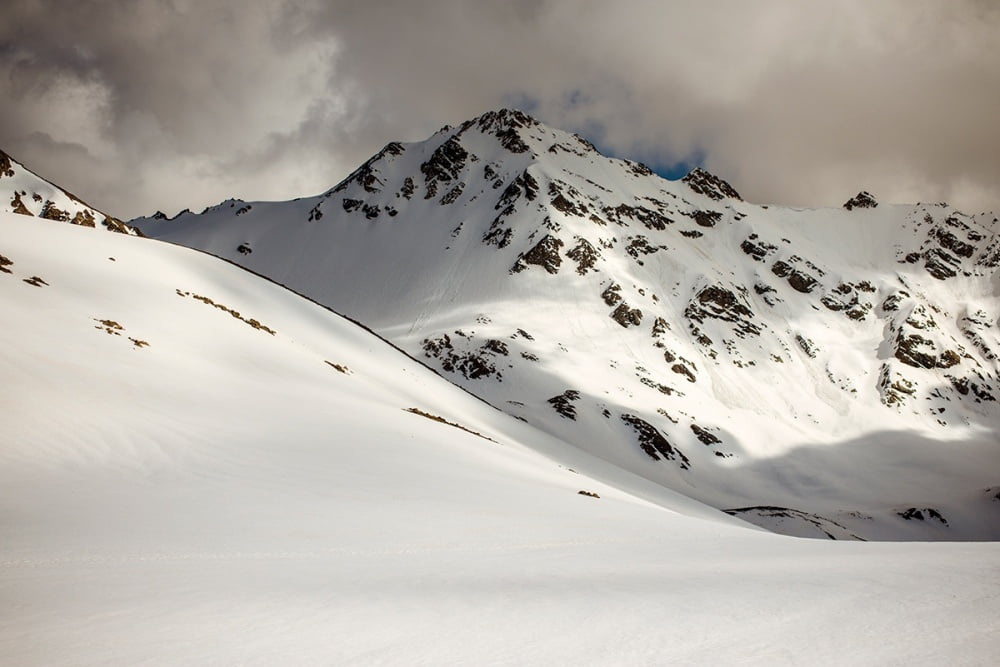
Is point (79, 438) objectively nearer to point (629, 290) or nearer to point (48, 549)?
point (48, 549)

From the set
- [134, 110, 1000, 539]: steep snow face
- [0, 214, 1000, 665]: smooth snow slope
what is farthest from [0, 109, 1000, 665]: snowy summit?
[134, 110, 1000, 539]: steep snow face

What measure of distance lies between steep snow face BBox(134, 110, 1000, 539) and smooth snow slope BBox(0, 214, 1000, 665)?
55426 millimetres

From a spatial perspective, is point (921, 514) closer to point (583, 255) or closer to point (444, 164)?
point (583, 255)

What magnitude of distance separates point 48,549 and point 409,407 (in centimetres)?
2128

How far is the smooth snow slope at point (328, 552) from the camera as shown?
184 inches

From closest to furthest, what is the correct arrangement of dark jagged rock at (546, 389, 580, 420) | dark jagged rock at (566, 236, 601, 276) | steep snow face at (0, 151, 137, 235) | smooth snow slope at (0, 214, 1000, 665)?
smooth snow slope at (0, 214, 1000, 665) → steep snow face at (0, 151, 137, 235) → dark jagged rock at (546, 389, 580, 420) → dark jagged rock at (566, 236, 601, 276)

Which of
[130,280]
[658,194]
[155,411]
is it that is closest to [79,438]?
[155,411]

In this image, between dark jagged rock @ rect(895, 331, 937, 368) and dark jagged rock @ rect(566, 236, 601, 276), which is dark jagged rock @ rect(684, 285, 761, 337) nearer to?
dark jagged rock @ rect(566, 236, 601, 276)

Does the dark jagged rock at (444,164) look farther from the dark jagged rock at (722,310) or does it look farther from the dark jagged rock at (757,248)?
the dark jagged rock at (757,248)

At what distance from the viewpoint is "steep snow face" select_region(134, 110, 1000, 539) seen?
80125 mm

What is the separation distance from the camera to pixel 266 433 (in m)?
15.0

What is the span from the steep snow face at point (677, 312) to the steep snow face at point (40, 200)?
46676 millimetres

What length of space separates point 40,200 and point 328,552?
73725 mm

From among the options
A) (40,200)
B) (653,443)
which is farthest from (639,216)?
(40,200)
